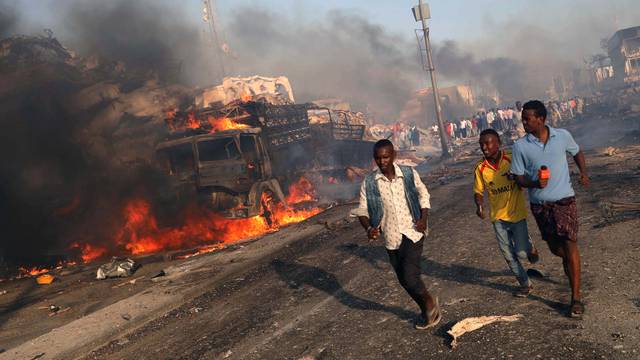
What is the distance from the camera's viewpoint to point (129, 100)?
1775 centimetres

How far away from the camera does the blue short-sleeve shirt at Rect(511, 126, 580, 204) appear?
4.22m

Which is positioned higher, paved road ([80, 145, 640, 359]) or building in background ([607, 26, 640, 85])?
building in background ([607, 26, 640, 85])

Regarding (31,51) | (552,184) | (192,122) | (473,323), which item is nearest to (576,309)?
(473,323)

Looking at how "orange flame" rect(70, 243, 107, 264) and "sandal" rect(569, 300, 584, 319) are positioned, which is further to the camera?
"orange flame" rect(70, 243, 107, 264)

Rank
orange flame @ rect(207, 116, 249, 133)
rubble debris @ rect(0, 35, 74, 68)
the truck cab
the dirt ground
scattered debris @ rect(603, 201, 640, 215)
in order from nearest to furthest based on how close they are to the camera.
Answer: the dirt ground → scattered debris @ rect(603, 201, 640, 215) → the truck cab → orange flame @ rect(207, 116, 249, 133) → rubble debris @ rect(0, 35, 74, 68)

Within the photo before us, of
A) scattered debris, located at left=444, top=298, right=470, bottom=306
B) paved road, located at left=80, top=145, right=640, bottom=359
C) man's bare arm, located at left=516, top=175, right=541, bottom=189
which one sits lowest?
paved road, located at left=80, top=145, right=640, bottom=359

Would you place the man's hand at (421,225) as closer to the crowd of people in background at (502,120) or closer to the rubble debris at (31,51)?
the rubble debris at (31,51)

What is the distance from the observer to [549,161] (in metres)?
4.24

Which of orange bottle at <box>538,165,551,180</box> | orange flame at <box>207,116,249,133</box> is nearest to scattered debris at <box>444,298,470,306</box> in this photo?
orange bottle at <box>538,165,551,180</box>

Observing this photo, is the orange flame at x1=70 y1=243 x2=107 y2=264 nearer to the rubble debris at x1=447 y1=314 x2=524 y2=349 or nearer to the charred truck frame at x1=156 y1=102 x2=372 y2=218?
the charred truck frame at x1=156 y1=102 x2=372 y2=218

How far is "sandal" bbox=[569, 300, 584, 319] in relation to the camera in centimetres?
411

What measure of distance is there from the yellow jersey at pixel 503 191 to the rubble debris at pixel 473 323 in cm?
89

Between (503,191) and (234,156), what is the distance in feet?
27.7

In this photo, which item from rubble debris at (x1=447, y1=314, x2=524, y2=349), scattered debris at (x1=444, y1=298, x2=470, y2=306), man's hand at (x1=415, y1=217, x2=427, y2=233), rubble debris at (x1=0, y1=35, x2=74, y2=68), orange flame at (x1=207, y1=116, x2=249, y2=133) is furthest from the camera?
rubble debris at (x1=0, y1=35, x2=74, y2=68)
